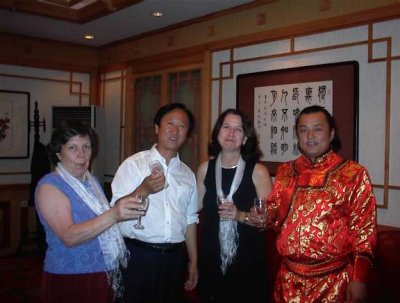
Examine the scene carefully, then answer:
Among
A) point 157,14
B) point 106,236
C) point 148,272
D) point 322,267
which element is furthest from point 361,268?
point 157,14

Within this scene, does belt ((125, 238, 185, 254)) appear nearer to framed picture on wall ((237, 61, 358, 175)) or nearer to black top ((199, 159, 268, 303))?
black top ((199, 159, 268, 303))

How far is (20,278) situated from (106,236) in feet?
10.7

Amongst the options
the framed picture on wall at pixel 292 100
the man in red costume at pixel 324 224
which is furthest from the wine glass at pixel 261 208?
the framed picture on wall at pixel 292 100

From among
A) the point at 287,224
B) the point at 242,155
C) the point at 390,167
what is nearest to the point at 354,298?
the point at 287,224

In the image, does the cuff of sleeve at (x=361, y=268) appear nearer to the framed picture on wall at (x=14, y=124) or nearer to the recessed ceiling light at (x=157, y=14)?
the recessed ceiling light at (x=157, y=14)

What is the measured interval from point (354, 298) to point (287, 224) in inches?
16.5

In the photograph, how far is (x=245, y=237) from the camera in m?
2.23

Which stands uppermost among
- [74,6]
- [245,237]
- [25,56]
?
[74,6]

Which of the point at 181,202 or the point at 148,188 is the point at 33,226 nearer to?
the point at 181,202

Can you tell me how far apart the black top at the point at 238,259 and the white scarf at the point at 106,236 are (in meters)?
0.49

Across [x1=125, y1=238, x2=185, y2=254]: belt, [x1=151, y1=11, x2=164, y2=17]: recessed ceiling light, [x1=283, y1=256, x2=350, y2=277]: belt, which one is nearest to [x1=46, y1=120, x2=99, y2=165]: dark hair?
[x1=125, y1=238, x2=185, y2=254]: belt

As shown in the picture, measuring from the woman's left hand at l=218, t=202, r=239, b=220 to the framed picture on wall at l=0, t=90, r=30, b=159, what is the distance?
4.33m

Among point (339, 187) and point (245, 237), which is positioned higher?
point (339, 187)

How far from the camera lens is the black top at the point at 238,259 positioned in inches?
87.1
